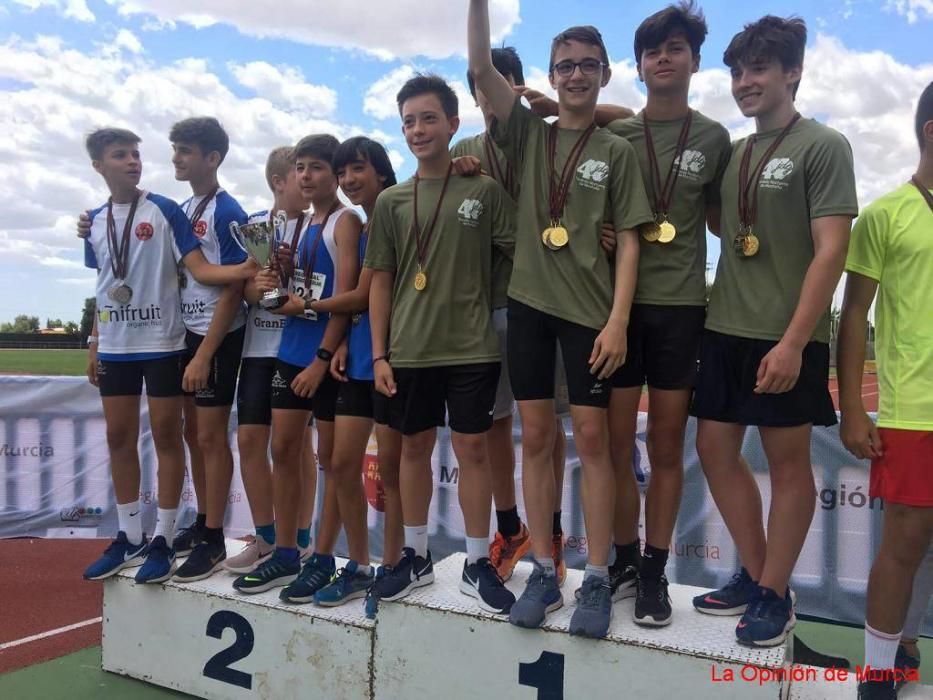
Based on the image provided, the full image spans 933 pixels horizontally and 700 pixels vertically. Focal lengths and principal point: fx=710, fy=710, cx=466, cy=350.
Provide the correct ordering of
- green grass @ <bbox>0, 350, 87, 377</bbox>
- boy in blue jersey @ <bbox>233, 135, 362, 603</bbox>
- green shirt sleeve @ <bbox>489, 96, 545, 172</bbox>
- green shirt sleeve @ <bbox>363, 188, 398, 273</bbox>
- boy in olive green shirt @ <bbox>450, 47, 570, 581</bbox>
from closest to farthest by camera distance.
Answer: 1. green shirt sleeve @ <bbox>489, 96, 545, 172</bbox>
2. green shirt sleeve @ <bbox>363, 188, 398, 273</bbox>
3. boy in olive green shirt @ <bbox>450, 47, 570, 581</bbox>
4. boy in blue jersey @ <bbox>233, 135, 362, 603</bbox>
5. green grass @ <bbox>0, 350, 87, 377</bbox>

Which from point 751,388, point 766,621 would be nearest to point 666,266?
point 751,388

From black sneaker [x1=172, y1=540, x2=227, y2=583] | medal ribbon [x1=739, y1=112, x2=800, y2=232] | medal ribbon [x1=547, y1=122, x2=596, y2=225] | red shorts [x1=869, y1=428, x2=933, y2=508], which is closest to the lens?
red shorts [x1=869, y1=428, x2=933, y2=508]

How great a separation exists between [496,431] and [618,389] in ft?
2.30

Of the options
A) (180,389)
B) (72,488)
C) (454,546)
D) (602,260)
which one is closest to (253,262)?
(180,389)

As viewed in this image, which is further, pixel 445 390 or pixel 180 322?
pixel 180 322

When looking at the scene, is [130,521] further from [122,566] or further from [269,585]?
[269,585]

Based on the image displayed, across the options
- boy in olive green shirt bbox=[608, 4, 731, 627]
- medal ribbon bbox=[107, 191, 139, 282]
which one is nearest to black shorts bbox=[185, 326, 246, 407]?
medal ribbon bbox=[107, 191, 139, 282]

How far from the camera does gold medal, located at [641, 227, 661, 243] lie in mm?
2514

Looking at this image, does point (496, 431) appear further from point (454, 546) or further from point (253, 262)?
point (454, 546)

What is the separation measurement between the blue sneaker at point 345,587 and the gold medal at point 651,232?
70.3 inches

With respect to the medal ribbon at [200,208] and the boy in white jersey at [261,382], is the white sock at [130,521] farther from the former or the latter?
the medal ribbon at [200,208]

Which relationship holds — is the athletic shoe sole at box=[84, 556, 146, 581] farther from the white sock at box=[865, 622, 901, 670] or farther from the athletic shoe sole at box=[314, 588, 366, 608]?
the white sock at box=[865, 622, 901, 670]

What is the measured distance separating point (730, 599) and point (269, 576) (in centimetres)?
192

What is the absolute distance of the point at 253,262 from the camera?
3273 mm
